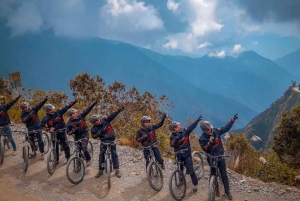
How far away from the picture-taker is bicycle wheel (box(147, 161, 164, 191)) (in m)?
8.19

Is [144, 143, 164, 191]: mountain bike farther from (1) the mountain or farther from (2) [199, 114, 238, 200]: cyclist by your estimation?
(1) the mountain

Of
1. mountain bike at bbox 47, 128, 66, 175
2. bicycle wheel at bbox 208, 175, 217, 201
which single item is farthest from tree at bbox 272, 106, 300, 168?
mountain bike at bbox 47, 128, 66, 175

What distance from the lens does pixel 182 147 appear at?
784cm

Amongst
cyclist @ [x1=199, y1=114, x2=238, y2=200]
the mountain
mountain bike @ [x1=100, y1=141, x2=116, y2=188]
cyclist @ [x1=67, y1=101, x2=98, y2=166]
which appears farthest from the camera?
the mountain

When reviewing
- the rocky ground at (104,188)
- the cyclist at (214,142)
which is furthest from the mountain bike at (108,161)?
the cyclist at (214,142)

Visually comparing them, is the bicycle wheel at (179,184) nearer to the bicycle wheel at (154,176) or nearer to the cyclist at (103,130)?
the bicycle wheel at (154,176)

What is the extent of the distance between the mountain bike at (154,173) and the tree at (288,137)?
43.6 ft

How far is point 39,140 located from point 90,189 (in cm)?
380

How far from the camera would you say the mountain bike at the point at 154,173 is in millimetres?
8219

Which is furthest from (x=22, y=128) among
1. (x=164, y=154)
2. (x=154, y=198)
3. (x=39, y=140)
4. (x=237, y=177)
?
(x=237, y=177)

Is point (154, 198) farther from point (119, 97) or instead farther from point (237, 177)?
point (119, 97)

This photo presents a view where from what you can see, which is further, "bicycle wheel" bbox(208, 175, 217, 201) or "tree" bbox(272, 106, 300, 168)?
"tree" bbox(272, 106, 300, 168)

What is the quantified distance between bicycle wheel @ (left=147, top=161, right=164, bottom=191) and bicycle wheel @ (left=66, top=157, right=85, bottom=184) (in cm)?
258

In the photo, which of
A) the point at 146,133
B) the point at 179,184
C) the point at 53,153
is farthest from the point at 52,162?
the point at 179,184
